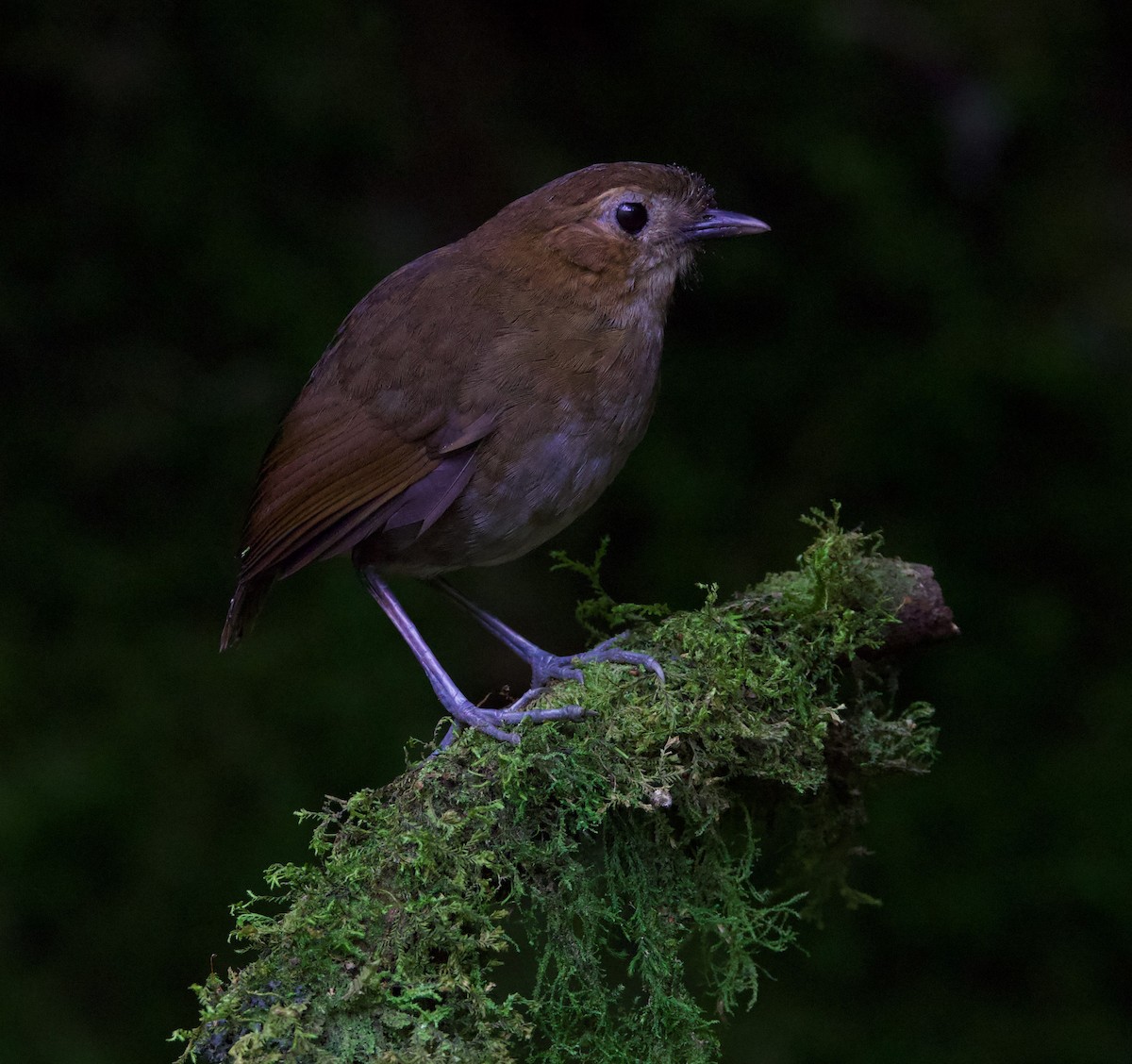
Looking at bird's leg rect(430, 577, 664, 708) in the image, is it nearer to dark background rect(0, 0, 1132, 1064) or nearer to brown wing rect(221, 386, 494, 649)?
brown wing rect(221, 386, 494, 649)

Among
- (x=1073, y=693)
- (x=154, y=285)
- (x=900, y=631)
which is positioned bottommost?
(x=1073, y=693)

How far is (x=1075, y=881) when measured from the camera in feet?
13.2

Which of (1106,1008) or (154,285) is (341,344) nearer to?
(154,285)

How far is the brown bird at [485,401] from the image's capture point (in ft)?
9.04

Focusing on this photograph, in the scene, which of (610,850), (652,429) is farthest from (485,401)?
(652,429)

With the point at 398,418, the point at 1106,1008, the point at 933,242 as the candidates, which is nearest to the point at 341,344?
the point at 398,418

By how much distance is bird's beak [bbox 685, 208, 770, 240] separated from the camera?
3.06m

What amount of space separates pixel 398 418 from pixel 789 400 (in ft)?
6.18

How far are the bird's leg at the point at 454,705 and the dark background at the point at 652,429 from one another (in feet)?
3.07

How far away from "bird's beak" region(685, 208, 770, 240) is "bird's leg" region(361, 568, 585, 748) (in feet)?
3.29

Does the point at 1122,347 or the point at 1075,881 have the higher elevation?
the point at 1122,347

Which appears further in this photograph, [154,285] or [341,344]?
[154,285]

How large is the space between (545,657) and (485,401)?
2.04 ft

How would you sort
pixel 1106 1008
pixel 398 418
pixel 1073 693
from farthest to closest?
1. pixel 1073 693
2. pixel 1106 1008
3. pixel 398 418
